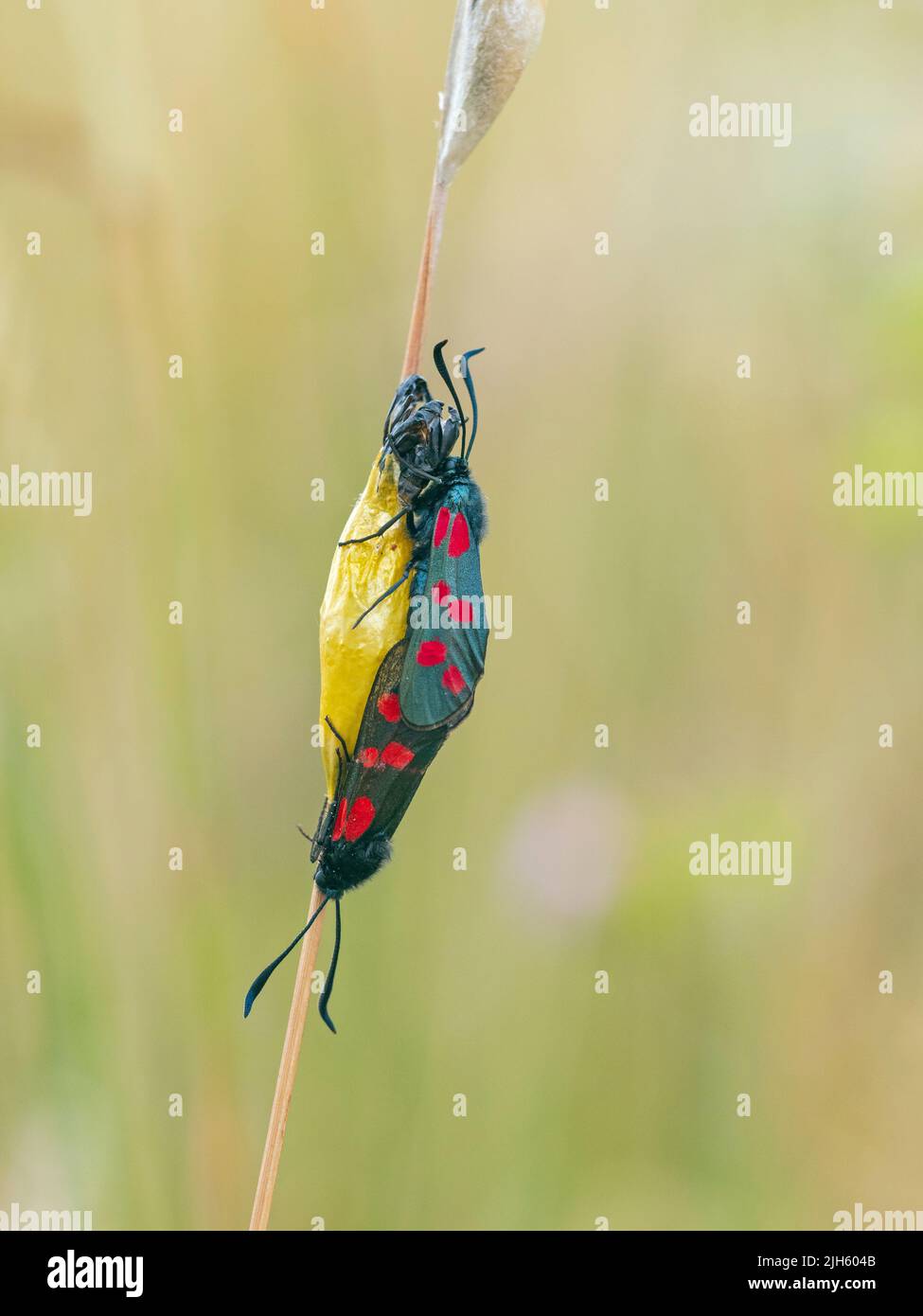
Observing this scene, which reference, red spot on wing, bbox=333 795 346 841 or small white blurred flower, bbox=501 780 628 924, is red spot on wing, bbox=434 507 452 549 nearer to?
red spot on wing, bbox=333 795 346 841

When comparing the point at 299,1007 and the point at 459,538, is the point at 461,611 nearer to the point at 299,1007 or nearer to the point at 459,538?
the point at 459,538

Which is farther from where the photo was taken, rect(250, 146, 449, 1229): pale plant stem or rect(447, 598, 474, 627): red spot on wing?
rect(447, 598, 474, 627): red spot on wing

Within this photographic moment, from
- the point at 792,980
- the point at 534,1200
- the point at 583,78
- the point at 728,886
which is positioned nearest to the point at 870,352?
the point at 583,78

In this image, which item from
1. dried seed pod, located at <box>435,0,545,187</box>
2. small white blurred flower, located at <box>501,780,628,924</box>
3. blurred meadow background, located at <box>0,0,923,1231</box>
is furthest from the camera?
small white blurred flower, located at <box>501,780,628,924</box>

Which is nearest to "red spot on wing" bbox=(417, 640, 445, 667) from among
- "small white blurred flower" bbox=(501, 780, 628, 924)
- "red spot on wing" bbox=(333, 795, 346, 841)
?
"red spot on wing" bbox=(333, 795, 346, 841)

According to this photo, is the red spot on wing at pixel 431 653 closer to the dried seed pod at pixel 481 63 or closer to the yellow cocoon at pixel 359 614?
the yellow cocoon at pixel 359 614

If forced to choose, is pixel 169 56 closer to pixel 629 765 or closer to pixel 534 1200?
pixel 629 765
